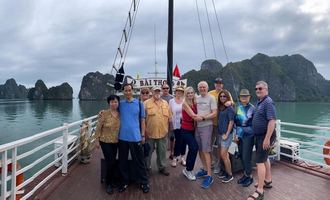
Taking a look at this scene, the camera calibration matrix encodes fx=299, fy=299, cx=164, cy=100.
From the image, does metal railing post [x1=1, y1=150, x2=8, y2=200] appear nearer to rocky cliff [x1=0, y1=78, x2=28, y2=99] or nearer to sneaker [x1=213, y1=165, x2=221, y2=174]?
sneaker [x1=213, y1=165, x2=221, y2=174]

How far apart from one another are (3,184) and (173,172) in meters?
2.86

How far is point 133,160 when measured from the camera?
434cm

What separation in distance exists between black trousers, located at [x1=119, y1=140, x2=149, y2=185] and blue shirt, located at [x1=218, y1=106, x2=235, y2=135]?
127 cm

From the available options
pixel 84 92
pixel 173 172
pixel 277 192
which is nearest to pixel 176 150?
pixel 173 172

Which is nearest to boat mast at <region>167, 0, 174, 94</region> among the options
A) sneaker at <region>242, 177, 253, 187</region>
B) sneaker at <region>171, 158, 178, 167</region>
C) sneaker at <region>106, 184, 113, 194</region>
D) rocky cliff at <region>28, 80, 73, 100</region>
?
sneaker at <region>171, 158, 178, 167</region>

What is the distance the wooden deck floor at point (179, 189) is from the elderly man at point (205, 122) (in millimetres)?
311

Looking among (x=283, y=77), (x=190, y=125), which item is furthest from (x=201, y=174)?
(x=283, y=77)

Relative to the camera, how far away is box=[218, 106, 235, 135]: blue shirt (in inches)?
179

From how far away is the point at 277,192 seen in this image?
4.34 meters

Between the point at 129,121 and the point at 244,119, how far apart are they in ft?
5.56

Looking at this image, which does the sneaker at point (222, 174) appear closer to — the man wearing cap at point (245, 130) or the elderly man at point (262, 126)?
the man wearing cap at point (245, 130)

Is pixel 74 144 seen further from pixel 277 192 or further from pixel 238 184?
pixel 277 192

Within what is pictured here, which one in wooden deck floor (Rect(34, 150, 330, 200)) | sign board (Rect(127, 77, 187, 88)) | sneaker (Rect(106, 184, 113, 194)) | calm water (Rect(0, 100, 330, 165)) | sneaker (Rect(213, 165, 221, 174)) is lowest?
calm water (Rect(0, 100, 330, 165))

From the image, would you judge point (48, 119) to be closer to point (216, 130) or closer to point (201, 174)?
point (201, 174)
